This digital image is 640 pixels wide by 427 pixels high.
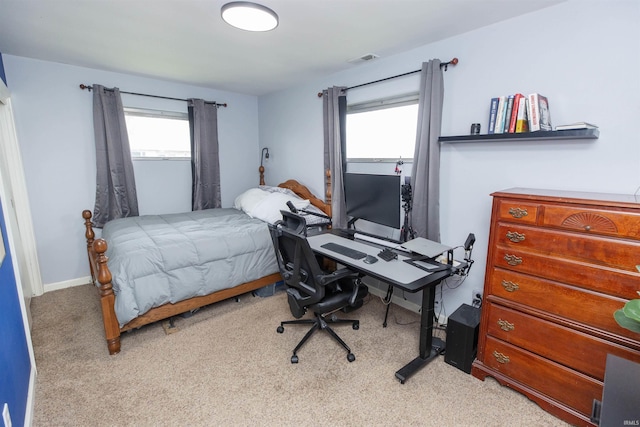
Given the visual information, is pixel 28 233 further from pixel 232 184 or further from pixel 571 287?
pixel 571 287

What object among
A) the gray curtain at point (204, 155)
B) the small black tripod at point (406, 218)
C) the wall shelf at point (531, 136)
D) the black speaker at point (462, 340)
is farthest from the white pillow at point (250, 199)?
the black speaker at point (462, 340)

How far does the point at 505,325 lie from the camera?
6.11 feet

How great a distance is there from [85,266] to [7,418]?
8.90 ft

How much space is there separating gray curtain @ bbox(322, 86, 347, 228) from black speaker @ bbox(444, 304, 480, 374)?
1.48 metres

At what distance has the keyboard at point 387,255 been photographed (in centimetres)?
217

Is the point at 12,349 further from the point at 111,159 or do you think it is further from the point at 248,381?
the point at 111,159

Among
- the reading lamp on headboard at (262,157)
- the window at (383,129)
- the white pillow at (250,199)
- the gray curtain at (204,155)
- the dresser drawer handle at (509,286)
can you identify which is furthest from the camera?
the reading lamp on headboard at (262,157)

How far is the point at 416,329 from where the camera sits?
103 inches

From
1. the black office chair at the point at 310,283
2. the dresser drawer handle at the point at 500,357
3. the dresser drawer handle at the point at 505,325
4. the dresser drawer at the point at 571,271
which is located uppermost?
the dresser drawer at the point at 571,271

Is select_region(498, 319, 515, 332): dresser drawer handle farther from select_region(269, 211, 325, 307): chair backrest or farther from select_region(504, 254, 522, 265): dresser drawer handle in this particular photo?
select_region(269, 211, 325, 307): chair backrest

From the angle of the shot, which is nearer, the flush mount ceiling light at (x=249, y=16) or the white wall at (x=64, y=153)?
the flush mount ceiling light at (x=249, y=16)

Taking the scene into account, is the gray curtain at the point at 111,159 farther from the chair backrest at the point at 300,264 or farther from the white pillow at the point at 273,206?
the chair backrest at the point at 300,264

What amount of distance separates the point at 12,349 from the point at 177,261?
1079mm

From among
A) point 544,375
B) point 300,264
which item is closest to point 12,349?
point 300,264
